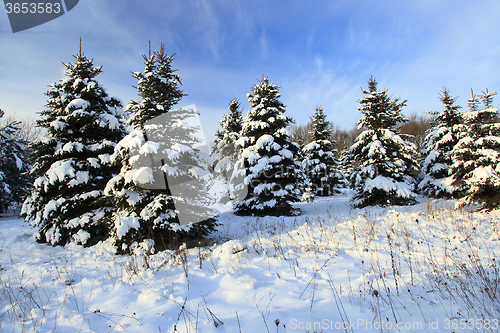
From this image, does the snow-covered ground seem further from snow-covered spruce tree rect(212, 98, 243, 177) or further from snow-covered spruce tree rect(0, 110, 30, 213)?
snow-covered spruce tree rect(0, 110, 30, 213)

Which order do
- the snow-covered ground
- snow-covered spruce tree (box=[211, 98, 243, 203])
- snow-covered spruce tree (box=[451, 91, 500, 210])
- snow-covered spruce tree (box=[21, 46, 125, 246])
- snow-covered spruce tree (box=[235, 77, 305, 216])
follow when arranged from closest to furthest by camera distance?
1. the snow-covered ground
2. snow-covered spruce tree (box=[21, 46, 125, 246])
3. snow-covered spruce tree (box=[451, 91, 500, 210])
4. snow-covered spruce tree (box=[235, 77, 305, 216])
5. snow-covered spruce tree (box=[211, 98, 243, 203])

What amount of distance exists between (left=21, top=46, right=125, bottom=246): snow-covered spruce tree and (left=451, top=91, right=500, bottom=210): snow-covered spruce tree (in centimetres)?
1383

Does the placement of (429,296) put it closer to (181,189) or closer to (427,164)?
(181,189)

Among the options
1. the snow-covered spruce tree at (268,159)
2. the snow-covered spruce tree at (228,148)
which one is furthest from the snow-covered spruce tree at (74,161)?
the snow-covered spruce tree at (228,148)

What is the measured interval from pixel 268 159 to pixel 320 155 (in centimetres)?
1110

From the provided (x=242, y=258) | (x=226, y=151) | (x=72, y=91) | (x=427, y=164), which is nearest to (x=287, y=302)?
(x=242, y=258)

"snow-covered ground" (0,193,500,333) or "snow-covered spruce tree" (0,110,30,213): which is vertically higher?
"snow-covered spruce tree" (0,110,30,213)

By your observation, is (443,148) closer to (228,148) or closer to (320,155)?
(320,155)

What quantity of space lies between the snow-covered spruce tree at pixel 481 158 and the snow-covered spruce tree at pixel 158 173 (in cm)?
1033

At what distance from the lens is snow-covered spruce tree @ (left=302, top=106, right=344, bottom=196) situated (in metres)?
21.5

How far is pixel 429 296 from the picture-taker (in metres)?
3.02

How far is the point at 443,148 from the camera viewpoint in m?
15.8

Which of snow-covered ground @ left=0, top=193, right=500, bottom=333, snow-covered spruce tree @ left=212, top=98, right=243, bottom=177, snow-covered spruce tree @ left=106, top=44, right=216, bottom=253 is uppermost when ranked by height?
snow-covered spruce tree @ left=212, top=98, right=243, bottom=177

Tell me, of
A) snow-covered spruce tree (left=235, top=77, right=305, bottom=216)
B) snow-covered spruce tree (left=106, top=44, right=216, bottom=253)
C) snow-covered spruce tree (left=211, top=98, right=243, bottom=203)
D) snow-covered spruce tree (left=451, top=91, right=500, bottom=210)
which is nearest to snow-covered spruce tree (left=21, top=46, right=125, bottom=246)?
snow-covered spruce tree (left=106, top=44, right=216, bottom=253)
